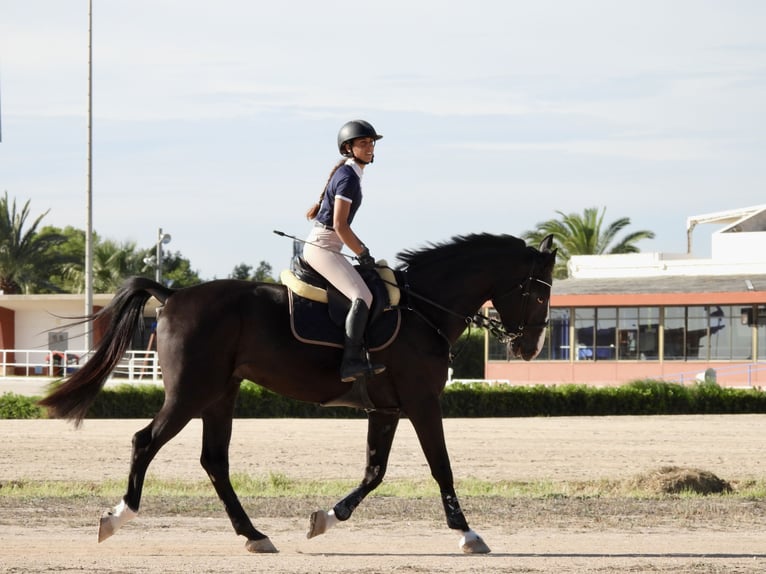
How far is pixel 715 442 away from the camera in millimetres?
20031

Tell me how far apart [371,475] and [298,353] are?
42.1 inches

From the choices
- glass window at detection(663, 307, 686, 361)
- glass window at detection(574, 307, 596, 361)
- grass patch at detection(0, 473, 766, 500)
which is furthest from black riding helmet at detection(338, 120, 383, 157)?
glass window at detection(574, 307, 596, 361)

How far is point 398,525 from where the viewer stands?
9.95m

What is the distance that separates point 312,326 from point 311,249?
22.4 inches

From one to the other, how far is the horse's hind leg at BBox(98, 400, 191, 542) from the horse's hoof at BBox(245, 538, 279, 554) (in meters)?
0.78

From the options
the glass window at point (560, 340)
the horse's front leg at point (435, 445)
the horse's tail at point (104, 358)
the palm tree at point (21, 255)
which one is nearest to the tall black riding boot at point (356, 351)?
the horse's front leg at point (435, 445)

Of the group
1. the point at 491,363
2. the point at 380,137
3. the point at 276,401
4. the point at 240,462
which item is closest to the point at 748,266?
the point at 491,363

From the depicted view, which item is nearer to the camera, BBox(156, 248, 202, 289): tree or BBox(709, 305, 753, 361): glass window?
BBox(709, 305, 753, 361): glass window

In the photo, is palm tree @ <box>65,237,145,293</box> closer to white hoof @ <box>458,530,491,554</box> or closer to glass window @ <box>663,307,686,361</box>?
glass window @ <box>663,307,686,361</box>

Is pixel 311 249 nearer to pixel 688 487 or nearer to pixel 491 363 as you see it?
pixel 688 487

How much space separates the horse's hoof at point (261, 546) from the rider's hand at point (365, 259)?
2.01 metres

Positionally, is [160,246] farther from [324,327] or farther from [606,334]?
[324,327]

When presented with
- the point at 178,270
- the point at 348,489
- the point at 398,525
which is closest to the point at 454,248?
the point at 398,525

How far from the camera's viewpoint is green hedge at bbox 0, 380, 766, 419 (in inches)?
1049
